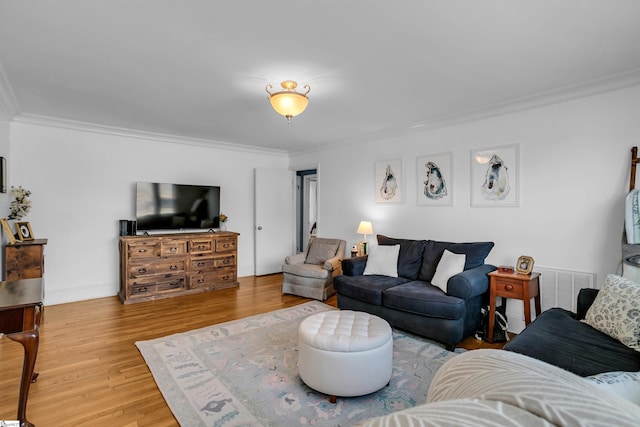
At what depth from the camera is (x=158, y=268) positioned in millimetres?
4668

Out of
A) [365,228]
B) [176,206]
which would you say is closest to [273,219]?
[176,206]

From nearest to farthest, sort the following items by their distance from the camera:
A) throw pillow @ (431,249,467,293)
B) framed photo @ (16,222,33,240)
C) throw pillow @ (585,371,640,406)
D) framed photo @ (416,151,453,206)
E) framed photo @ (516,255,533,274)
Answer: throw pillow @ (585,371,640,406) → framed photo @ (516,255,533,274) → throw pillow @ (431,249,467,293) → framed photo @ (16,222,33,240) → framed photo @ (416,151,453,206)

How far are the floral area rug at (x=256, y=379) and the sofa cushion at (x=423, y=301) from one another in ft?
1.11

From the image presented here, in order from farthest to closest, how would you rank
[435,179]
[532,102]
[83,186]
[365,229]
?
[365,229] < [83,186] < [435,179] < [532,102]

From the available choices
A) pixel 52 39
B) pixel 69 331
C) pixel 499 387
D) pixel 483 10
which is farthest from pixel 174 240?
pixel 499 387

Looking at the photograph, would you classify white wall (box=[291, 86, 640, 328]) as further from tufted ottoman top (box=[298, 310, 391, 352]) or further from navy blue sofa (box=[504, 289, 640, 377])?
tufted ottoman top (box=[298, 310, 391, 352])

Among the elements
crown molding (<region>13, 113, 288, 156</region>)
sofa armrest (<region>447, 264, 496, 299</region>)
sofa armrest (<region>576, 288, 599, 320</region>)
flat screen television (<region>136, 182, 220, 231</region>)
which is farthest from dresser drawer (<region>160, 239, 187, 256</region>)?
sofa armrest (<region>576, 288, 599, 320</region>)

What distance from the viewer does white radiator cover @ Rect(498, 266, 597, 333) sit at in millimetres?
3078

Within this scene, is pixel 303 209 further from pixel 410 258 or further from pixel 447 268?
pixel 447 268

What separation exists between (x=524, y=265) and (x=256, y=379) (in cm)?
270

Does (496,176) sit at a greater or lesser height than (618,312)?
greater

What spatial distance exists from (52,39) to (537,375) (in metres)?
3.14

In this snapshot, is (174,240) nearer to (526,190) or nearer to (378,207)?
(378,207)

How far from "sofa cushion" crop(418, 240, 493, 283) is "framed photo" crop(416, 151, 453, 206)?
59cm
